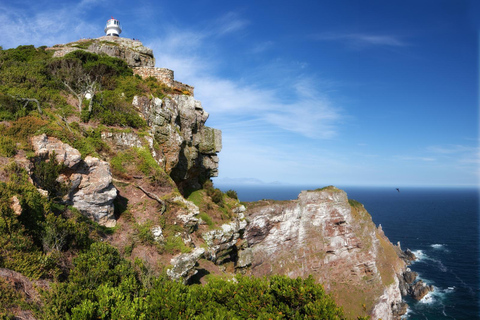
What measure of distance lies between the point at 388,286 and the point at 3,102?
207 ft

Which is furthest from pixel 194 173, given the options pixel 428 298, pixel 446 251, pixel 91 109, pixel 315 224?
pixel 446 251

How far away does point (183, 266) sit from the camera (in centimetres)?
1688

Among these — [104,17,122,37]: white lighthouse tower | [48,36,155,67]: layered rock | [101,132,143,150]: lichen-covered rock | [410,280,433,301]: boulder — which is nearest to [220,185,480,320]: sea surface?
[410,280,433,301]: boulder

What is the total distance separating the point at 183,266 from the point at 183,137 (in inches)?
631

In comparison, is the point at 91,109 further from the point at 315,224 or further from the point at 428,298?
the point at 428,298

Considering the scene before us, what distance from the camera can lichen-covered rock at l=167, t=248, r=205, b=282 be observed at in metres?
16.2

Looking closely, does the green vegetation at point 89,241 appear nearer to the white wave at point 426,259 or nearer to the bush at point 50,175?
the bush at point 50,175

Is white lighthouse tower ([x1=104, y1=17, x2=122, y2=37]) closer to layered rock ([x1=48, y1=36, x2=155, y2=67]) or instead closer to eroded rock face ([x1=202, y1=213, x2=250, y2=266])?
layered rock ([x1=48, y1=36, x2=155, y2=67])

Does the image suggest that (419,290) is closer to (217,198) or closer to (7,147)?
(217,198)

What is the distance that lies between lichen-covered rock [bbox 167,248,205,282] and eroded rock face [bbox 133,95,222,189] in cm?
982

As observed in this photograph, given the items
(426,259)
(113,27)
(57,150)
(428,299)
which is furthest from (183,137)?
(426,259)

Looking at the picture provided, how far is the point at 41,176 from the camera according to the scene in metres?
14.2

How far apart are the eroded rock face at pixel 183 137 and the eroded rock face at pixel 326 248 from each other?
57.2ft

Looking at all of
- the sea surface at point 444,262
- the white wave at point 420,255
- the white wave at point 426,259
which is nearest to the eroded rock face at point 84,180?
the sea surface at point 444,262
